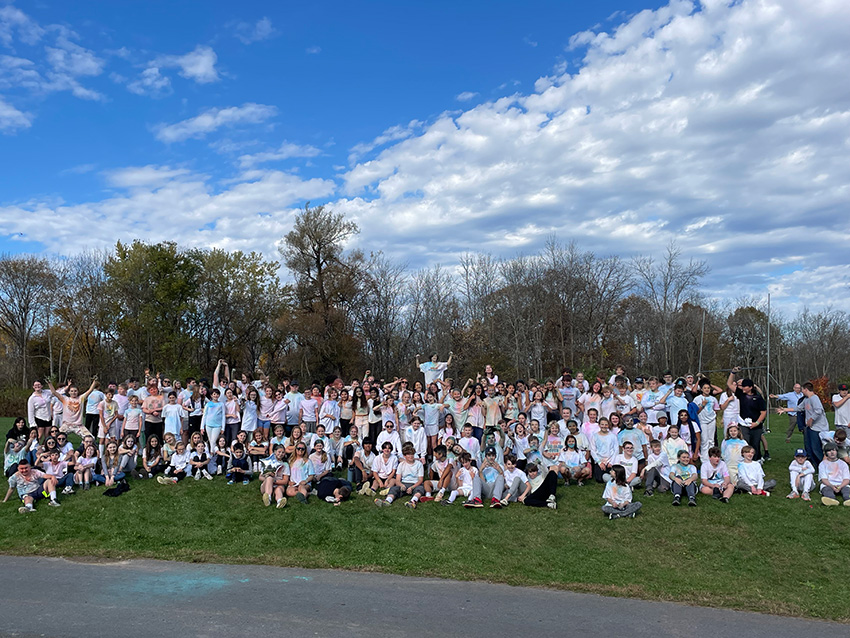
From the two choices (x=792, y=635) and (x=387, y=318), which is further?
(x=387, y=318)

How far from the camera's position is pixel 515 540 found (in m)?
9.60

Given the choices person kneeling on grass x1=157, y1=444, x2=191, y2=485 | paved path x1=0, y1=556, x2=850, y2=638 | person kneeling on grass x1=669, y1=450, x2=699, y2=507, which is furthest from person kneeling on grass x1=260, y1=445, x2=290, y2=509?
person kneeling on grass x1=669, y1=450, x2=699, y2=507

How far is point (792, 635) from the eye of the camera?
6.29 metres

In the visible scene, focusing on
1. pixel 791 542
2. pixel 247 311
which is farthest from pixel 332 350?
pixel 791 542

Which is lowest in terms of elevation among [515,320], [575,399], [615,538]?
[615,538]

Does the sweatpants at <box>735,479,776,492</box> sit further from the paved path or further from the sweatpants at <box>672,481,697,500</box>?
the paved path

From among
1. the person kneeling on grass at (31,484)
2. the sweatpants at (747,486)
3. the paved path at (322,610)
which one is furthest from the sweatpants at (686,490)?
the person kneeling on grass at (31,484)

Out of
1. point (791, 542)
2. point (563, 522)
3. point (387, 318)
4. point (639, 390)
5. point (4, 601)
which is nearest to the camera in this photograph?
point (4, 601)

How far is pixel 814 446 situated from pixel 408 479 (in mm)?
8421

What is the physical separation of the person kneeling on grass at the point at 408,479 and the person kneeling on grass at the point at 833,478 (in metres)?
7.18

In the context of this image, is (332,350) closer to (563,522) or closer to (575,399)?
Result: (575,399)

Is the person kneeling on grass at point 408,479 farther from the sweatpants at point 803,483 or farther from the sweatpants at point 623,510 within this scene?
the sweatpants at point 803,483

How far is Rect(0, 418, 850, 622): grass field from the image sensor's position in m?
7.99

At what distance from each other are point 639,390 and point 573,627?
8485 mm
